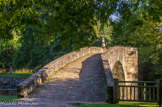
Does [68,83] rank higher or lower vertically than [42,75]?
lower

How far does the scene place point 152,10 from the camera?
7.71m

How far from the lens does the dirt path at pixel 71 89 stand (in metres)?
9.82

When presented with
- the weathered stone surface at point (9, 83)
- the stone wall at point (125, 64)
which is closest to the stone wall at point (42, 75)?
the stone wall at point (125, 64)

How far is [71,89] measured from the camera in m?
12.3

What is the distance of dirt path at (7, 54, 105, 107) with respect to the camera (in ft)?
32.2

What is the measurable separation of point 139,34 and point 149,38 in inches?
33.8

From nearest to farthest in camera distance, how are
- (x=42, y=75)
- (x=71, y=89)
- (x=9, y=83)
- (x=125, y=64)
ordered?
(x=71, y=89), (x=42, y=75), (x=125, y=64), (x=9, y=83)

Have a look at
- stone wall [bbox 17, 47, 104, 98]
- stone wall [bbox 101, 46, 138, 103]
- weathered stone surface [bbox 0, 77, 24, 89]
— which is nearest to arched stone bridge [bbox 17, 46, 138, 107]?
stone wall [bbox 17, 47, 104, 98]

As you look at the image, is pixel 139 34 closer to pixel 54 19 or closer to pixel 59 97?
pixel 59 97

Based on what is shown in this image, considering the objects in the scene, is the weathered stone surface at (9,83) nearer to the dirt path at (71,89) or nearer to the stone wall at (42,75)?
the stone wall at (42,75)

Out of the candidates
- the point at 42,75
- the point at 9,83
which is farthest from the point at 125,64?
the point at 9,83

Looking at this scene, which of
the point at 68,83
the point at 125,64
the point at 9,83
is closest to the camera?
the point at 68,83

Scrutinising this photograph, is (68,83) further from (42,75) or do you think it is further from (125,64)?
(125,64)

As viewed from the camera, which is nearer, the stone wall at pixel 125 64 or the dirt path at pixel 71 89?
the dirt path at pixel 71 89
